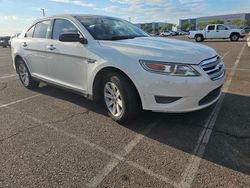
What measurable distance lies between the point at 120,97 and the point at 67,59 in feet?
4.47

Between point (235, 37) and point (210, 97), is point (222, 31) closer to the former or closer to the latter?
point (235, 37)

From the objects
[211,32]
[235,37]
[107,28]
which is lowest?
[235,37]

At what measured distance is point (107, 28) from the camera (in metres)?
4.48

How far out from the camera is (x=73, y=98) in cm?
531

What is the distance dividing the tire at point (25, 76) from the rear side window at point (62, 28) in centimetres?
156

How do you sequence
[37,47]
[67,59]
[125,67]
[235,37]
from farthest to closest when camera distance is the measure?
[235,37]
[37,47]
[67,59]
[125,67]

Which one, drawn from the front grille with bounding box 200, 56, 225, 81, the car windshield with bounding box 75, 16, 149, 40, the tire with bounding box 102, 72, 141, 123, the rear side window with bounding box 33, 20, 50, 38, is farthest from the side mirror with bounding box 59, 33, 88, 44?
the front grille with bounding box 200, 56, 225, 81

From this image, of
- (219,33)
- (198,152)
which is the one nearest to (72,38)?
(198,152)

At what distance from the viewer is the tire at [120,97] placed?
360 centimetres

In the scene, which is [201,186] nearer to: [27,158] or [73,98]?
[27,158]

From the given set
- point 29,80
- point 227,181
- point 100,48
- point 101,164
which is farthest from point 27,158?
point 29,80

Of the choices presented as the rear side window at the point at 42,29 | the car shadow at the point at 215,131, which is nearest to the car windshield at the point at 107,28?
the rear side window at the point at 42,29

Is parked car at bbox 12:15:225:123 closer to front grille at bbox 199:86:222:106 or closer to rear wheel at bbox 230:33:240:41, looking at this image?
front grille at bbox 199:86:222:106

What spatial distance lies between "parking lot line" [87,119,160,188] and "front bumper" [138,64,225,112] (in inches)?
16.0
